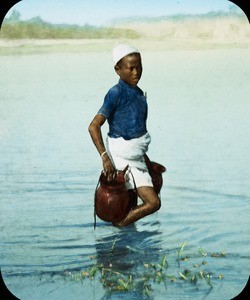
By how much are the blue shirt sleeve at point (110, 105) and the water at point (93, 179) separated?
219 millimetres

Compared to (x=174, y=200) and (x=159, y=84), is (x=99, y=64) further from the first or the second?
(x=174, y=200)

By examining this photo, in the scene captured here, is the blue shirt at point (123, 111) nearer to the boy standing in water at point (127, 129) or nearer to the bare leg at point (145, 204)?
the boy standing in water at point (127, 129)

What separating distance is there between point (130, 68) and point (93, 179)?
0.85m

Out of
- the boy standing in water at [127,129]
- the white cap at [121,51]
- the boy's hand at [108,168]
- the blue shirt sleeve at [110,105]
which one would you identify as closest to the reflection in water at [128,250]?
the boy standing in water at [127,129]

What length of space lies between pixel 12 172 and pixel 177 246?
1274mm

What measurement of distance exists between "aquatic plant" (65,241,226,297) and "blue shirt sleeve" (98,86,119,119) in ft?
3.51

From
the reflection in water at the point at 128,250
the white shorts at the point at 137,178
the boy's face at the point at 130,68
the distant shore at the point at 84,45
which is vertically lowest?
the reflection in water at the point at 128,250

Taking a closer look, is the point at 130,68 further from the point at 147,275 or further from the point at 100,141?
the point at 147,275

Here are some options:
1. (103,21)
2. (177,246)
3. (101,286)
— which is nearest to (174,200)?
(177,246)

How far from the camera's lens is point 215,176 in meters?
6.83

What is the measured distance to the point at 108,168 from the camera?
6.47 meters

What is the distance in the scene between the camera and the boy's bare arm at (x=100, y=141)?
648cm

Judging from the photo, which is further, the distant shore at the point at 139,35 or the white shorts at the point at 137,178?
the distant shore at the point at 139,35

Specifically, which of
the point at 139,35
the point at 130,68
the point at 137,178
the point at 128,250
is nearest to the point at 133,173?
the point at 137,178
